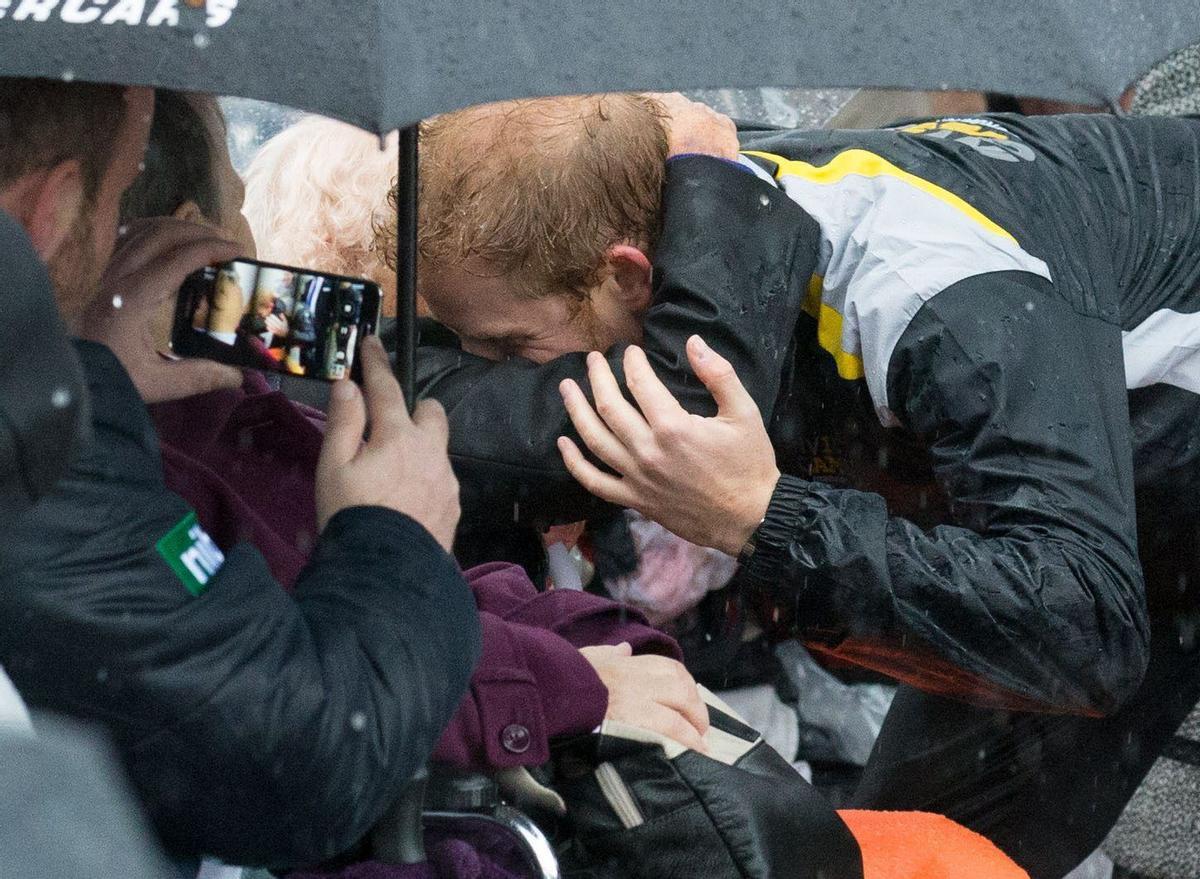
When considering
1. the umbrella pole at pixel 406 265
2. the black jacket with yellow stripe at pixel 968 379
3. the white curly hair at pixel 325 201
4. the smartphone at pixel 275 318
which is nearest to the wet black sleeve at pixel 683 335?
the black jacket with yellow stripe at pixel 968 379

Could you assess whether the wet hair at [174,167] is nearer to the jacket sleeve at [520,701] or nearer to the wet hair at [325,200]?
the jacket sleeve at [520,701]

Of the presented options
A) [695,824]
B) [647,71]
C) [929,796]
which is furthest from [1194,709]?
[647,71]

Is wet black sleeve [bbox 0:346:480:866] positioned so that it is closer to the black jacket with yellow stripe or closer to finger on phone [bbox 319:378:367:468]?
finger on phone [bbox 319:378:367:468]

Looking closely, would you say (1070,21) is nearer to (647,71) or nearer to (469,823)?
(647,71)

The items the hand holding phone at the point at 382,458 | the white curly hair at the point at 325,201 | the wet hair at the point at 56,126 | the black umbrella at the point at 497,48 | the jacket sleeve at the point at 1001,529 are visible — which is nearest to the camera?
the black umbrella at the point at 497,48

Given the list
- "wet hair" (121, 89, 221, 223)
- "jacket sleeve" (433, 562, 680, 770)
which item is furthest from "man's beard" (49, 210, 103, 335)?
"jacket sleeve" (433, 562, 680, 770)

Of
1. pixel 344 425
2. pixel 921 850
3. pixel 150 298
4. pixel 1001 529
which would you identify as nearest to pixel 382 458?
pixel 344 425

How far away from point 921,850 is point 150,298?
1159 mm

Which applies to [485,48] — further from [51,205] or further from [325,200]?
[325,200]

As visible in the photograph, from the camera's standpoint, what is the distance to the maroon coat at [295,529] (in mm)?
1805

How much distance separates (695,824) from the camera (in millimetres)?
1872

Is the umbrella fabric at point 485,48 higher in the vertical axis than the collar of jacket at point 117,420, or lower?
higher

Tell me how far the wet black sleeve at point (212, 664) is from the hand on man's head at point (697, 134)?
120 cm

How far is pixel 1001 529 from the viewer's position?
2.36 metres
